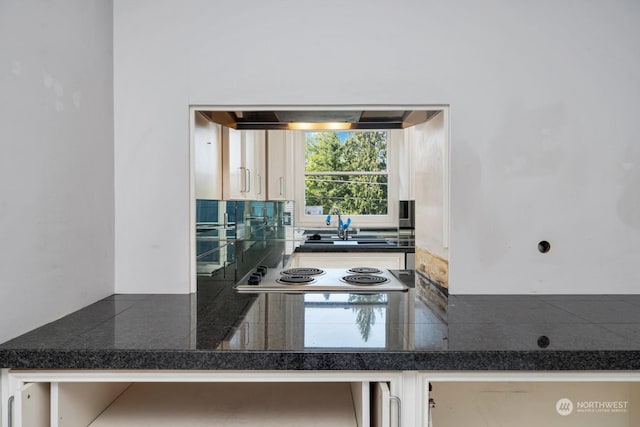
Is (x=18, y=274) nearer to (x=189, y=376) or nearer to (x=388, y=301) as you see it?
(x=189, y=376)

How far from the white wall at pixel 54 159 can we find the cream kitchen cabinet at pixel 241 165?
0.56 metres

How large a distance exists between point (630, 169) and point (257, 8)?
1548mm

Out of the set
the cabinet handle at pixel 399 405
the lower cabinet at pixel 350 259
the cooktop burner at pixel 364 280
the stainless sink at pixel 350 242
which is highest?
the stainless sink at pixel 350 242

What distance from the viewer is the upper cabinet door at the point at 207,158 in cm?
158

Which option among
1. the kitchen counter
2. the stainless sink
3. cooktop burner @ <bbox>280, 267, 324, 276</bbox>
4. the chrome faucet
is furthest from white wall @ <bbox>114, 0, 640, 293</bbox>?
the chrome faucet

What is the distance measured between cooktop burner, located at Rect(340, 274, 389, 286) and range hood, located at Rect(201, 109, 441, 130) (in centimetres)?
69

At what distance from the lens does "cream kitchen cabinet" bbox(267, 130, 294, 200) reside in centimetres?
378

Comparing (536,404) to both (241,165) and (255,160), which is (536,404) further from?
(255,160)

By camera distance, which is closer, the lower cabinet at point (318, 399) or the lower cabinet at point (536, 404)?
the lower cabinet at point (318, 399)

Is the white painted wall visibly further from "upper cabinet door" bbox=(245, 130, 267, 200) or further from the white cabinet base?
"upper cabinet door" bbox=(245, 130, 267, 200)

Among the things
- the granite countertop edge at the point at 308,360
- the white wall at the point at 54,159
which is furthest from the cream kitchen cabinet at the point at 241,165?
the granite countertop edge at the point at 308,360

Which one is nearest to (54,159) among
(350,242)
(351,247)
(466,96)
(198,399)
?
(198,399)

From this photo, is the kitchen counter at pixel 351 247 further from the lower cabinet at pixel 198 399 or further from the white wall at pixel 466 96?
the lower cabinet at pixel 198 399

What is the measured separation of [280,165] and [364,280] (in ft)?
7.70
